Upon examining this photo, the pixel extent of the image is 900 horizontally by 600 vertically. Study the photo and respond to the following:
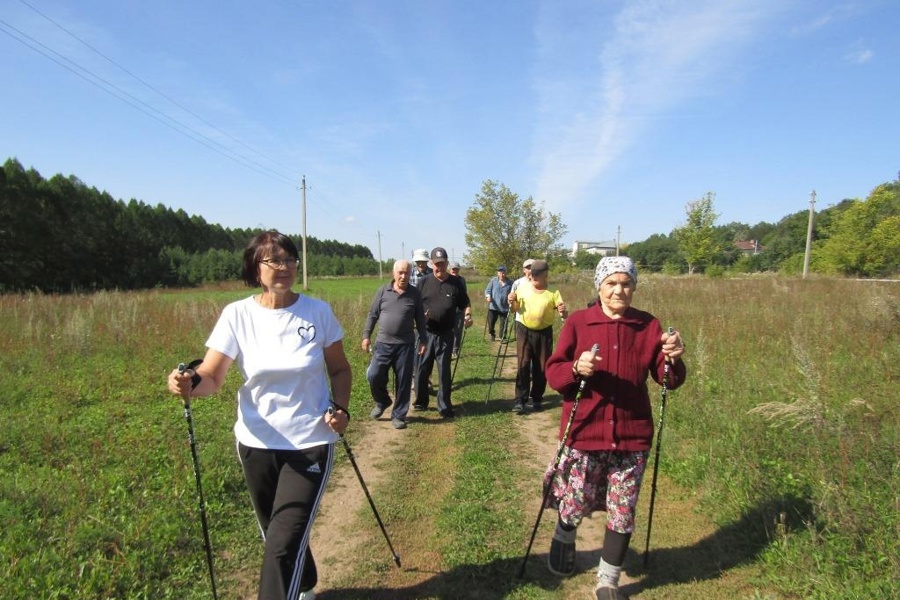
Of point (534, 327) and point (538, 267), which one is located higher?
point (538, 267)

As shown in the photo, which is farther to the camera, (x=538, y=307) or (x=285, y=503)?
Result: (x=538, y=307)

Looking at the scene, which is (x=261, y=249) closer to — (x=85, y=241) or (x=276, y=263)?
(x=276, y=263)

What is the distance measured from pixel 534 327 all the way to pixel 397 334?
1971 millimetres

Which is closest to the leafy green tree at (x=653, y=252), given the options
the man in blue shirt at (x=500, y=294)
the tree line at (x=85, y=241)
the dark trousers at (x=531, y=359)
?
the tree line at (x=85, y=241)

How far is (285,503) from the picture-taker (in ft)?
7.77

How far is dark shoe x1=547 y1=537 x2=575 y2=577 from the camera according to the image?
3.28 metres

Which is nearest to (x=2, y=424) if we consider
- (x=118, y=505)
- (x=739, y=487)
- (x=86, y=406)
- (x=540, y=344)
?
(x=86, y=406)

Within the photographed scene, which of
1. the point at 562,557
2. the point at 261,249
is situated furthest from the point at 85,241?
the point at 562,557

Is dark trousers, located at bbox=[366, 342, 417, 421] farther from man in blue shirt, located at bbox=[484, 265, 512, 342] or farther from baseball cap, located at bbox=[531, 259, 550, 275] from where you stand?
man in blue shirt, located at bbox=[484, 265, 512, 342]

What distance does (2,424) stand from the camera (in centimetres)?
530

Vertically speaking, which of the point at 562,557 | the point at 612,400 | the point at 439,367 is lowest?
the point at 562,557

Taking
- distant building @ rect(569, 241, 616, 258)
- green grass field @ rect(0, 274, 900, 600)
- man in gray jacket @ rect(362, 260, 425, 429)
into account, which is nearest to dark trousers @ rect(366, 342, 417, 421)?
man in gray jacket @ rect(362, 260, 425, 429)

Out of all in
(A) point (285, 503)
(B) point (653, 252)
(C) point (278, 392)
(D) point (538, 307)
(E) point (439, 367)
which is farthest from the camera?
(B) point (653, 252)

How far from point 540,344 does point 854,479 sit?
150 inches
